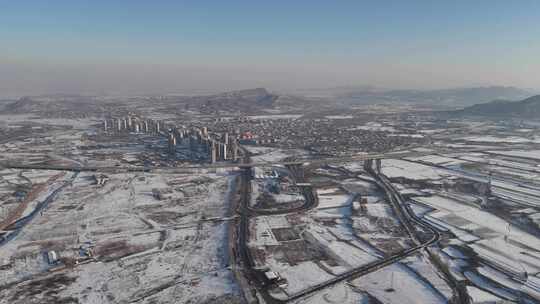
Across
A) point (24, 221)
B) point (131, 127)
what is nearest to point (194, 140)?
point (131, 127)

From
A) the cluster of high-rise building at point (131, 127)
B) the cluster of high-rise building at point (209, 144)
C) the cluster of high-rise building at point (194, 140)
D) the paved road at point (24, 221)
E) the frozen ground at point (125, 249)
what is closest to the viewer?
the frozen ground at point (125, 249)

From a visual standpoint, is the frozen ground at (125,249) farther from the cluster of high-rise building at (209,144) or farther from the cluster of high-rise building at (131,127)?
the cluster of high-rise building at (131,127)

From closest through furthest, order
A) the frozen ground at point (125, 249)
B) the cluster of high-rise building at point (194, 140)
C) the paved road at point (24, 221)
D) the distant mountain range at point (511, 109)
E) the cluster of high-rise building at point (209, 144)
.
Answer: the frozen ground at point (125, 249) < the paved road at point (24, 221) < the cluster of high-rise building at point (209, 144) < the cluster of high-rise building at point (194, 140) < the distant mountain range at point (511, 109)

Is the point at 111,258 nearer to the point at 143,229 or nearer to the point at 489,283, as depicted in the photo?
the point at 143,229

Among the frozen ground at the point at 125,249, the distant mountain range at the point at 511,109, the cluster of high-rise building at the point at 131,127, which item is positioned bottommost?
the frozen ground at the point at 125,249

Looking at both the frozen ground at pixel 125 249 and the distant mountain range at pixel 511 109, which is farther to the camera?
the distant mountain range at pixel 511 109

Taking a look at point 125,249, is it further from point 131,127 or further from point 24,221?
point 131,127

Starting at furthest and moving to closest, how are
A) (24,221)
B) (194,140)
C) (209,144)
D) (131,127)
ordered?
1. (131,127)
2. (194,140)
3. (209,144)
4. (24,221)

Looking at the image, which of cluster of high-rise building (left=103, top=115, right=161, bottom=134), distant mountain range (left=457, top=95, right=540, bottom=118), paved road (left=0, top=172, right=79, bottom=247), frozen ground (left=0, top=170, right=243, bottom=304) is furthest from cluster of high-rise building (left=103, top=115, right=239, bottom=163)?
distant mountain range (left=457, top=95, right=540, bottom=118)

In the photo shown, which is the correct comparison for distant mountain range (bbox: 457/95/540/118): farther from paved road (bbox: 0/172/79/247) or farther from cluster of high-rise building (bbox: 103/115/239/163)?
paved road (bbox: 0/172/79/247)

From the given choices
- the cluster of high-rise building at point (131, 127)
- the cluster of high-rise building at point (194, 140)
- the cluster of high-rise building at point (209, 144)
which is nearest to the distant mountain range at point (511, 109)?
the cluster of high-rise building at point (194, 140)
